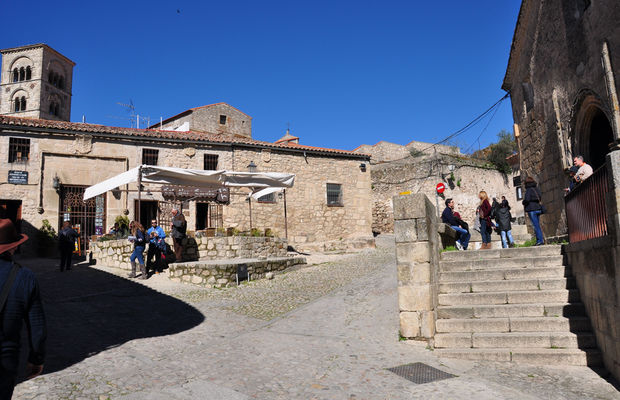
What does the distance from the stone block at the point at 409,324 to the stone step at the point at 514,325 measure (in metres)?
0.36

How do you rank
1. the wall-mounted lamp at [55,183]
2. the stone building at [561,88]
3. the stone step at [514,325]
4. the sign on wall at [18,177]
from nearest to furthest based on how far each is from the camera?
the stone step at [514,325] → the stone building at [561,88] → the sign on wall at [18,177] → the wall-mounted lamp at [55,183]

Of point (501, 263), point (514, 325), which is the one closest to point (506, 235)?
point (501, 263)

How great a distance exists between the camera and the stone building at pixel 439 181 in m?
25.9

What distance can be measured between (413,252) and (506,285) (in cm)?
167

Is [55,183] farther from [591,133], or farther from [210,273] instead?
[591,133]

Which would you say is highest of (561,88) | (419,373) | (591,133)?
(561,88)

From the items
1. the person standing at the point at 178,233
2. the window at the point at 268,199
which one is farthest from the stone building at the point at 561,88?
the window at the point at 268,199

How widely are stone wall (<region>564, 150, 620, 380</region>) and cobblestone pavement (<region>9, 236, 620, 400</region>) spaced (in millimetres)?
423

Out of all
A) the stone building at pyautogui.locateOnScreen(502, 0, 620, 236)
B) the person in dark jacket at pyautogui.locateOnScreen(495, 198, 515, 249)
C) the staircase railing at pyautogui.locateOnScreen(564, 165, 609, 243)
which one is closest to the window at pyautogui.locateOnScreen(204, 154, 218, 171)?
the stone building at pyautogui.locateOnScreen(502, 0, 620, 236)

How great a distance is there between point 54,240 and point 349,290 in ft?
46.0

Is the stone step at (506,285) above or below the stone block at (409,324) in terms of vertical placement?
above

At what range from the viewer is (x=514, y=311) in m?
5.71

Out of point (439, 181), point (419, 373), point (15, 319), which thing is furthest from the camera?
point (439, 181)

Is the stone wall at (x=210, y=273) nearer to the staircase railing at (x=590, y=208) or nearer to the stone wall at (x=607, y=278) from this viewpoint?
the staircase railing at (x=590, y=208)
